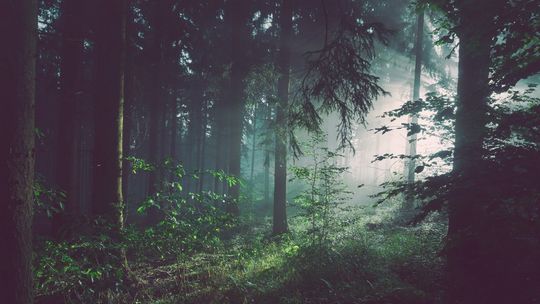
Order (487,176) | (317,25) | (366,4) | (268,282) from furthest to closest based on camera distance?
(366,4) < (317,25) < (268,282) < (487,176)

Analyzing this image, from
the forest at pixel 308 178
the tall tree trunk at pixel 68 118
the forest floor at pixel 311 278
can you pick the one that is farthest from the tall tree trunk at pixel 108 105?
the tall tree trunk at pixel 68 118

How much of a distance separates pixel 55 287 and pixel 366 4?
1656cm

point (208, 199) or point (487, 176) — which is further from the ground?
point (487, 176)

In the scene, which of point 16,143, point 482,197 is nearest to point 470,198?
point 482,197

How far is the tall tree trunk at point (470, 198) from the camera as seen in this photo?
280 centimetres

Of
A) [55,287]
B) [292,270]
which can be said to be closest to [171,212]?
[55,287]

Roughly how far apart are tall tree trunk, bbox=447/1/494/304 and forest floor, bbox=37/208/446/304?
1.55m

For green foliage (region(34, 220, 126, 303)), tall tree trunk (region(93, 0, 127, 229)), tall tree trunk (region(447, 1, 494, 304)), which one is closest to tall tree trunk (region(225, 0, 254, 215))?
tall tree trunk (region(93, 0, 127, 229))

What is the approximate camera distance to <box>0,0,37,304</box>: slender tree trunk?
2713mm

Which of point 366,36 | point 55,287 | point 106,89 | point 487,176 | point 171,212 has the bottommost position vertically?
point 55,287

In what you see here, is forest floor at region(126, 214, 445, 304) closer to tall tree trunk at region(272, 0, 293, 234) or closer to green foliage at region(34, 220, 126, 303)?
green foliage at region(34, 220, 126, 303)

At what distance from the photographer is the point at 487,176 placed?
2.71m

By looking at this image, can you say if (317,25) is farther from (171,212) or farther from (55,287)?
Result: (55,287)

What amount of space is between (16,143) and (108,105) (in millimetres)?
2972
